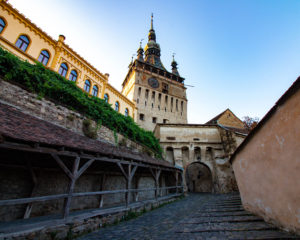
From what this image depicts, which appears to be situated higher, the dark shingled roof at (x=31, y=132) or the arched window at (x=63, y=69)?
the arched window at (x=63, y=69)

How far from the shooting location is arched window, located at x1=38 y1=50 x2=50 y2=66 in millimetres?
12836

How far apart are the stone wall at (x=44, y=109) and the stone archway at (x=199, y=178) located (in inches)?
618

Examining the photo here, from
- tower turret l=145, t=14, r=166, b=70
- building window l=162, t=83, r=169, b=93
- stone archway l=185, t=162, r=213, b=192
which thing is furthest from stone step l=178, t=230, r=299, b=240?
tower turret l=145, t=14, r=166, b=70

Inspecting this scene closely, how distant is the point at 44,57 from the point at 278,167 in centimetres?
1731

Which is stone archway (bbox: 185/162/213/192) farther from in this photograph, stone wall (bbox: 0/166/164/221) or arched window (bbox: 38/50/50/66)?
arched window (bbox: 38/50/50/66)

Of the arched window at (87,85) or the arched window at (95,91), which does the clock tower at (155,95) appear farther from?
the arched window at (87,85)

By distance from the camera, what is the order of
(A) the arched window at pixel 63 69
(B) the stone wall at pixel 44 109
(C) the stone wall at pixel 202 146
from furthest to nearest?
(C) the stone wall at pixel 202 146, (A) the arched window at pixel 63 69, (B) the stone wall at pixel 44 109

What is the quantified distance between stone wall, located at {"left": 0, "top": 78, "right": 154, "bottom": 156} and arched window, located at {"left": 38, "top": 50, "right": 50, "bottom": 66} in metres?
8.12

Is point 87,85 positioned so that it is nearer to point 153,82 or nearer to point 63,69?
point 63,69

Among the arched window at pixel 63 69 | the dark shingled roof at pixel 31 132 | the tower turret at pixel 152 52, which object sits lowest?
the dark shingled roof at pixel 31 132

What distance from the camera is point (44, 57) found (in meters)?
13.1

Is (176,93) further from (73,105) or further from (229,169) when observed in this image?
(73,105)

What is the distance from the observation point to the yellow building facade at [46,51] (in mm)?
10914

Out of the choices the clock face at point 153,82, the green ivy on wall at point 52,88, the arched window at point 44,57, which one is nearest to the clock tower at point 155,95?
the clock face at point 153,82
